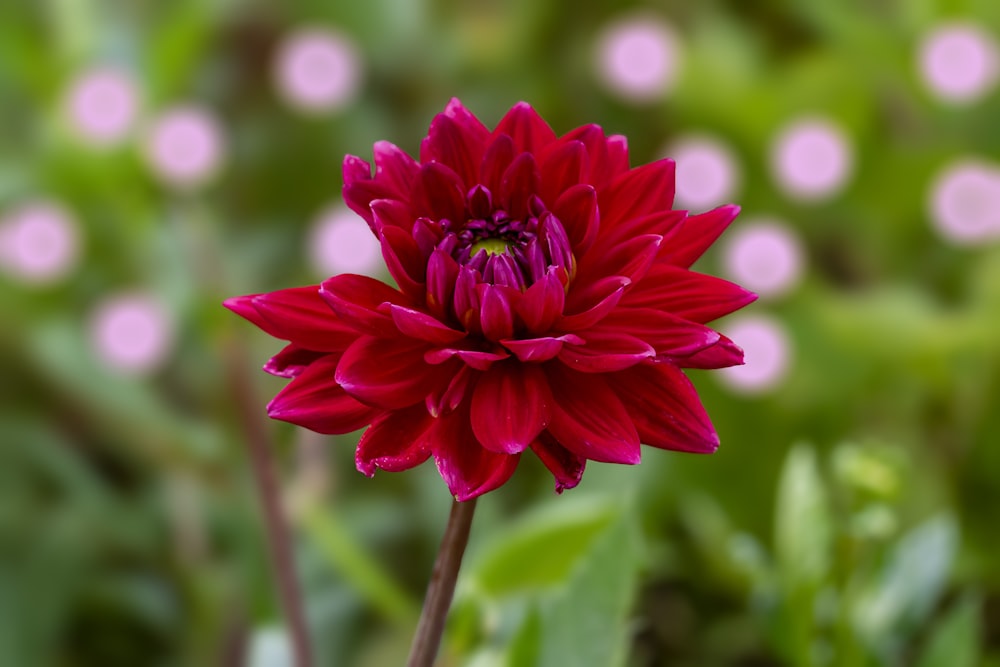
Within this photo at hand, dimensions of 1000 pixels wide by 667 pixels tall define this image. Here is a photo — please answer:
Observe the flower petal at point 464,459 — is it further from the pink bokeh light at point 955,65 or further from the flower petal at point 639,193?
the pink bokeh light at point 955,65

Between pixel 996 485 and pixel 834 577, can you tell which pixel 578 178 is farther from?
pixel 996 485

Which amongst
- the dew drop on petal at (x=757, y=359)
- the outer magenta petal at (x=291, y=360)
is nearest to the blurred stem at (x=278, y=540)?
the outer magenta petal at (x=291, y=360)

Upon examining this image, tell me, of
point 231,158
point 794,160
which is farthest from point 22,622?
point 794,160

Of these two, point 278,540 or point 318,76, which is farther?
point 318,76

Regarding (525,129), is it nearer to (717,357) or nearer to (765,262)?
(717,357)

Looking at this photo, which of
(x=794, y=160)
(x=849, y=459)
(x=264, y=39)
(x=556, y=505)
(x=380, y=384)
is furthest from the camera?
(x=264, y=39)

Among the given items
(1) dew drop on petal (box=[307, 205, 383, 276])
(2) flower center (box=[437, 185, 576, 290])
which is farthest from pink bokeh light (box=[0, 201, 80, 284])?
(2) flower center (box=[437, 185, 576, 290])

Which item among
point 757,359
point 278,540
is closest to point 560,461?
point 278,540
